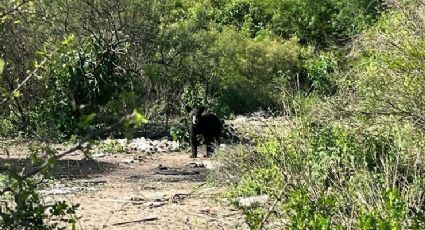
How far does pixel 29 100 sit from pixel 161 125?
3.54 meters

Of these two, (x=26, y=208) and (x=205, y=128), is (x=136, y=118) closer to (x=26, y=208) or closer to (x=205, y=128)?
(x=26, y=208)

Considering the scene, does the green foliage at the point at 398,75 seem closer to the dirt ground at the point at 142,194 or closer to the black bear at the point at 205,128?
the dirt ground at the point at 142,194

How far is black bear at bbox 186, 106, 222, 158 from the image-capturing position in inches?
638

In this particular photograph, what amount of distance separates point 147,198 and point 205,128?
6044mm

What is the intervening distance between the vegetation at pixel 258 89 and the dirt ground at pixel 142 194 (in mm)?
549

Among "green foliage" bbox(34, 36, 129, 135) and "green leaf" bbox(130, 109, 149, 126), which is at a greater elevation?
"green leaf" bbox(130, 109, 149, 126)

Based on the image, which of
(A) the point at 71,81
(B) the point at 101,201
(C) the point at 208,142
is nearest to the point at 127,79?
(A) the point at 71,81

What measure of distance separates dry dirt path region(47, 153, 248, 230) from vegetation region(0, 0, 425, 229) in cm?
54

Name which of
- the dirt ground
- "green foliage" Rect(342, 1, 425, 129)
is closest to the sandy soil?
the dirt ground

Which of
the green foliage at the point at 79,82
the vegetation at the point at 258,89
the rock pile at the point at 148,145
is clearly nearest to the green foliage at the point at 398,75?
the vegetation at the point at 258,89

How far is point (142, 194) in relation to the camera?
11055mm

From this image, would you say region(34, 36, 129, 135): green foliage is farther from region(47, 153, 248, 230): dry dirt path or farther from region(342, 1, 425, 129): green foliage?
region(342, 1, 425, 129): green foliage

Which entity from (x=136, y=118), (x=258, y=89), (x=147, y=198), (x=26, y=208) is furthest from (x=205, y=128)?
(x=136, y=118)

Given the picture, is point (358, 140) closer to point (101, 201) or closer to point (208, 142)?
point (101, 201)
